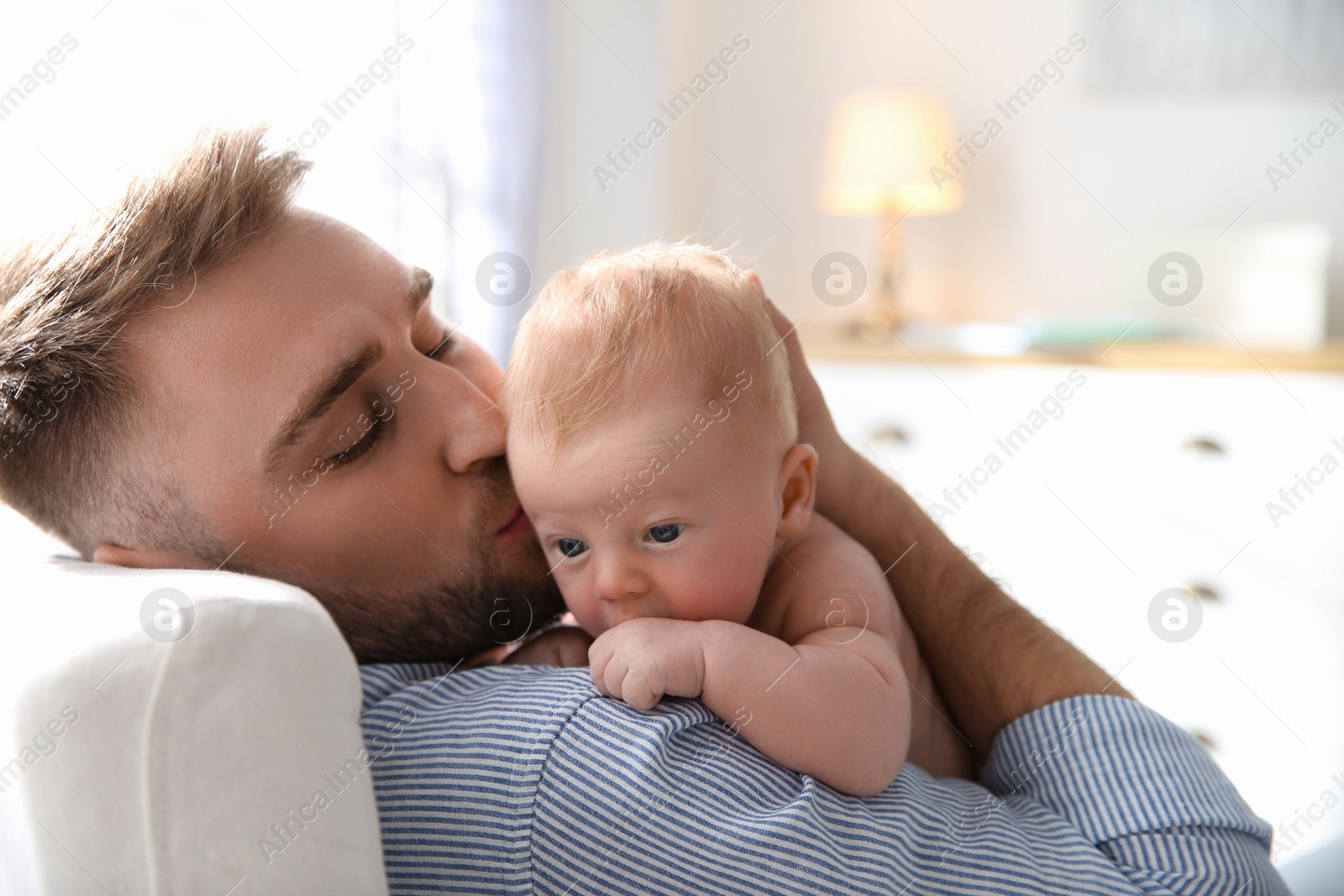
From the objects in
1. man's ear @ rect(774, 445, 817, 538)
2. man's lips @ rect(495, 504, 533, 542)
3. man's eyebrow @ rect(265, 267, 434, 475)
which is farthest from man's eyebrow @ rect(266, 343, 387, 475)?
man's ear @ rect(774, 445, 817, 538)

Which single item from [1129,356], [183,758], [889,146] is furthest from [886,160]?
[183,758]

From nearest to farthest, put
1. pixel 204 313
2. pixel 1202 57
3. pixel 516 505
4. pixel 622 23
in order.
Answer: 1. pixel 204 313
2. pixel 516 505
3. pixel 1202 57
4. pixel 622 23

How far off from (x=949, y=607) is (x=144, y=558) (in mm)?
871

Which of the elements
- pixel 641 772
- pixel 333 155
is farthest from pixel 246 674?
pixel 333 155

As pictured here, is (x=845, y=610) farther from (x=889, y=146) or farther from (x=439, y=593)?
(x=889, y=146)

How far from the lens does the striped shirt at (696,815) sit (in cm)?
70

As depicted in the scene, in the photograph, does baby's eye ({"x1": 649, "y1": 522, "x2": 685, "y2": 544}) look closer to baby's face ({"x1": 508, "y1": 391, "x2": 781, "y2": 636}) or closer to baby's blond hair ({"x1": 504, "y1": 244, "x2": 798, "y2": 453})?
baby's face ({"x1": 508, "y1": 391, "x2": 781, "y2": 636})

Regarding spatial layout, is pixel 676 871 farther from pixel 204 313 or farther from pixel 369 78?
pixel 369 78

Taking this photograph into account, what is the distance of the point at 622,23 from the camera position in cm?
359

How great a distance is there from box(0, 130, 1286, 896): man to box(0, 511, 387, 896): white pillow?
0.17m

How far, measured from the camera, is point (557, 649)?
101 cm

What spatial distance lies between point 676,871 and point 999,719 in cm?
52

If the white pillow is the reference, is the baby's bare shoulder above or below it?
above

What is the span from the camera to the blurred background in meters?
2.32
